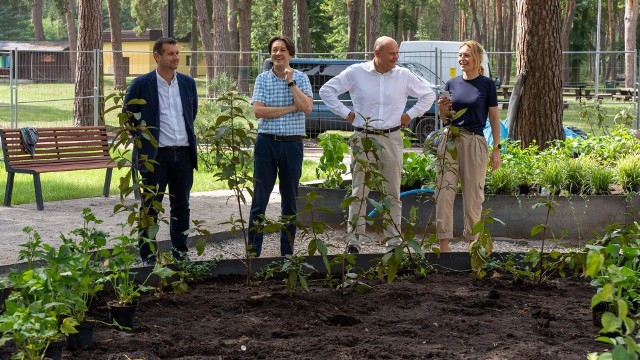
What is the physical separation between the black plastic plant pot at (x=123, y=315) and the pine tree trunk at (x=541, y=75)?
8.35 m

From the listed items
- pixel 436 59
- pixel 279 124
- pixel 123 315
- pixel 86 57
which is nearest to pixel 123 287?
pixel 123 315

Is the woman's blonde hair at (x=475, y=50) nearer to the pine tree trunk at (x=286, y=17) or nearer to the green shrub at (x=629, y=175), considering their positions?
A: the green shrub at (x=629, y=175)

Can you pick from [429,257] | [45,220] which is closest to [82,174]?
[45,220]

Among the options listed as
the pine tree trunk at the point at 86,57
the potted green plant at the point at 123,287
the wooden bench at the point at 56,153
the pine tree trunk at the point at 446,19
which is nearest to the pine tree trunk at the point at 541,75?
the wooden bench at the point at 56,153

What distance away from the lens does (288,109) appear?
26.2 feet

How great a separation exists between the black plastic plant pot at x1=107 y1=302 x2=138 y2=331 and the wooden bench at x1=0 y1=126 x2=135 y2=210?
652 cm

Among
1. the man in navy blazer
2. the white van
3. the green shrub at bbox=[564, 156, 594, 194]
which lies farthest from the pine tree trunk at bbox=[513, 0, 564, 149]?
the man in navy blazer

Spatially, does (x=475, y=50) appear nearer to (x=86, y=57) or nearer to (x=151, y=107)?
(x=151, y=107)

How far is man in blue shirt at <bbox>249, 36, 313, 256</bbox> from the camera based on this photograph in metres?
7.98

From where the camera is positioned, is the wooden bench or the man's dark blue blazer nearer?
the man's dark blue blazer

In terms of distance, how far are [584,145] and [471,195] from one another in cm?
357

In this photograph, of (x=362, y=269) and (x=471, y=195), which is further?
(x=471, y=195)

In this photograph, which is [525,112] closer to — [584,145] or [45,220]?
[584,145]

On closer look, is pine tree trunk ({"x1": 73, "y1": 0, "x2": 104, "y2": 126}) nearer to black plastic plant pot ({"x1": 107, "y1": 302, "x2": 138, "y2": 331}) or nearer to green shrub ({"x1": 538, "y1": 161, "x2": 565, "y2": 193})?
green shrub ({"x1": 538, "y1": 161, "x2": 565, "y2": 193})
